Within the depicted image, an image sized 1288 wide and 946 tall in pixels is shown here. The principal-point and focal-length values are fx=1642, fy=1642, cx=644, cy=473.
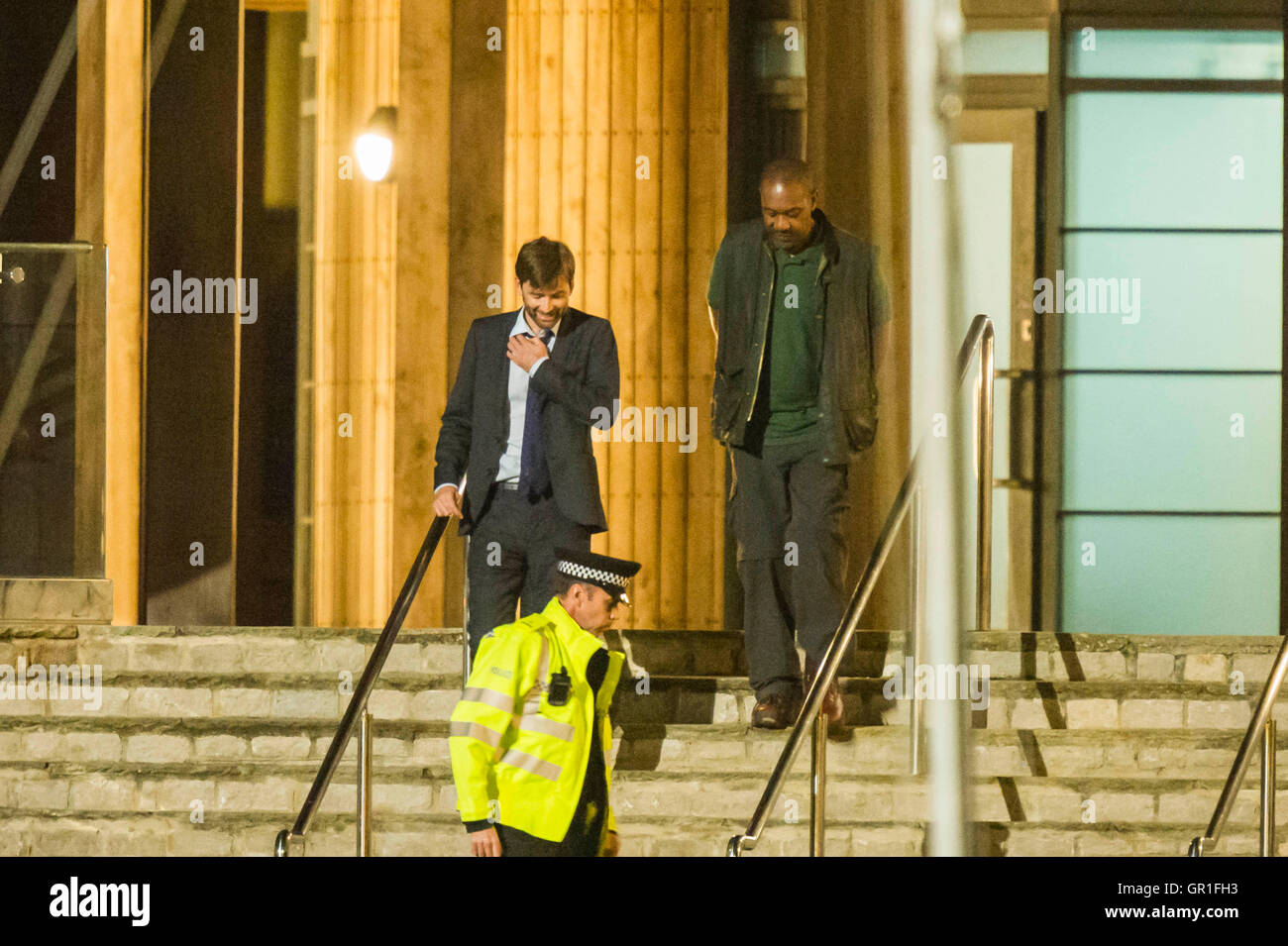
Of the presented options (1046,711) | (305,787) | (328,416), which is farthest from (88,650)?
(1046,711)

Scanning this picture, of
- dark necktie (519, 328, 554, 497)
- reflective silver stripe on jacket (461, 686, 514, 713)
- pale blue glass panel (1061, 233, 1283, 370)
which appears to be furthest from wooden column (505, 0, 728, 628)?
reflective silver stripe on jacket (461, 686, 514, 713)

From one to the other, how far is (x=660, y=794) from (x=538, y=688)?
113cm

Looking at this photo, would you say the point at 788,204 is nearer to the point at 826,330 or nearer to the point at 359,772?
the point at 826,330

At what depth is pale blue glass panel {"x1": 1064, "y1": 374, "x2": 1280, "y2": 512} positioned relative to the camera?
8352mm

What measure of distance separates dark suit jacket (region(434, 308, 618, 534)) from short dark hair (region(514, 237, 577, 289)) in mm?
163

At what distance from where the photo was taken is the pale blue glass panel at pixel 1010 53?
838cm

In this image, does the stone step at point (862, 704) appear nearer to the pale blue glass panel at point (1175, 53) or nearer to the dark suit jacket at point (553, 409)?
the dark suit jacket at point (553, 409)

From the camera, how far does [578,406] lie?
527 centimetres

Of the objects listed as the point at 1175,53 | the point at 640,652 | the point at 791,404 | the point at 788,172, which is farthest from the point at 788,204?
the point at 1175,53

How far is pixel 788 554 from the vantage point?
5.48 metres

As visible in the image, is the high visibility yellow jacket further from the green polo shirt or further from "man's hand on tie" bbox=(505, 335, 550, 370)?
A: the green polo shirt
